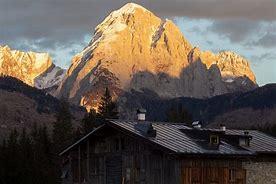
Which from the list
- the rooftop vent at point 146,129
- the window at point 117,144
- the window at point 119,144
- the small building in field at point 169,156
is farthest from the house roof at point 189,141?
the window at point 117,144

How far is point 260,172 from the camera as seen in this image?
44688mm

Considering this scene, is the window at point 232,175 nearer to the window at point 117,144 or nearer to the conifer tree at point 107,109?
the window at point 117,144

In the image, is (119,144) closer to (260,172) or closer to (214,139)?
(214,139)

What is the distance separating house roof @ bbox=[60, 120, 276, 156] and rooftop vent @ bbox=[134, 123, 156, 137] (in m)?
0.14

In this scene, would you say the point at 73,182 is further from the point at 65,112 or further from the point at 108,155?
the point at 65,112

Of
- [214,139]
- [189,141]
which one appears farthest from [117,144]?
[214,139]

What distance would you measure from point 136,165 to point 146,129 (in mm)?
2619

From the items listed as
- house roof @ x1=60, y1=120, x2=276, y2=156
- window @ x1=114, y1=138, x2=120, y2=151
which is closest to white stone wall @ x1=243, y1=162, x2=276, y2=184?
house roof @ x1=60, y1=120, x2=276, y2=156

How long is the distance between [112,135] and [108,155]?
4.84 feet

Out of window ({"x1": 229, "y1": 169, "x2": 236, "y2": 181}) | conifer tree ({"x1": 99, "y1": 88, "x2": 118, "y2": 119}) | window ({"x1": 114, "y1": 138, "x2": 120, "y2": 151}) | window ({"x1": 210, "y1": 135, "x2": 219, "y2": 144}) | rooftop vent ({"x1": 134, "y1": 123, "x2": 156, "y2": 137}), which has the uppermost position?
conifer tree ({"x1": 99, "y1": 88, "x2": 118, "y2": 119})

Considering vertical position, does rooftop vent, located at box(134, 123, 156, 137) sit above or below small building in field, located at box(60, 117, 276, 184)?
above

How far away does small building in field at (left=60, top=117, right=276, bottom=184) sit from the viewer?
40.7 meters

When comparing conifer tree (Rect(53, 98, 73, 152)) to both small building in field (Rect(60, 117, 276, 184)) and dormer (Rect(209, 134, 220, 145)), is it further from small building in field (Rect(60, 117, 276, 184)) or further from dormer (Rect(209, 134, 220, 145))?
dormer (Rect(209, 134, 220, 145))

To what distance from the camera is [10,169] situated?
68.8m
